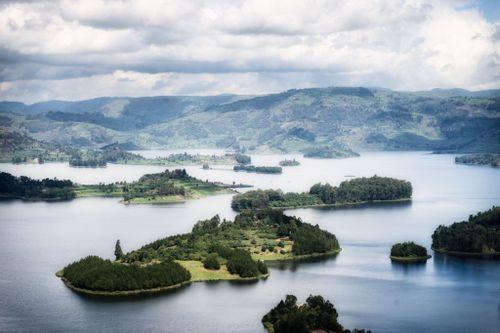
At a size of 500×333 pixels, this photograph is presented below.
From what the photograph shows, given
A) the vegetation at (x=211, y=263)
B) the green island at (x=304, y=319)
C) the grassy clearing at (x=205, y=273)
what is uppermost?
the vegetation at (x=211, y=263)

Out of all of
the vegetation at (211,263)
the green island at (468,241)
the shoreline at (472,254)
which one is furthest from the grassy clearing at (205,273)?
the green island at (468,241)

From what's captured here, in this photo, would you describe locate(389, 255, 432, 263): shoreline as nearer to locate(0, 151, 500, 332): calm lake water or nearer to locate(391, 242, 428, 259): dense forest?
locate(391, 242, 428, 259): dense forest

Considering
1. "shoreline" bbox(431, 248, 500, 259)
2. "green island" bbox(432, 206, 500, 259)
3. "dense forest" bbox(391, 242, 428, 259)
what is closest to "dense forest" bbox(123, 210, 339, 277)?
"dense forest" bbox(391, 242, 428, 259)

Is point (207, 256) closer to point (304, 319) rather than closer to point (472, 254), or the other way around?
point (304, 319)

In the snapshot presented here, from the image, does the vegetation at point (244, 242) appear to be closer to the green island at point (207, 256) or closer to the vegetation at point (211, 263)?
the green island at point (207, 256)

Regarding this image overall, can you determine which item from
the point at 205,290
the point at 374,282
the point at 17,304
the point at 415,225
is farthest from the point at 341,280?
the point at 415,225

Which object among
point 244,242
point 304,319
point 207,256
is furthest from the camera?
point 244,242

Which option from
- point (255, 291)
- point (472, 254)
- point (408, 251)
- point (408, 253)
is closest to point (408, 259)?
point (408, 253)
